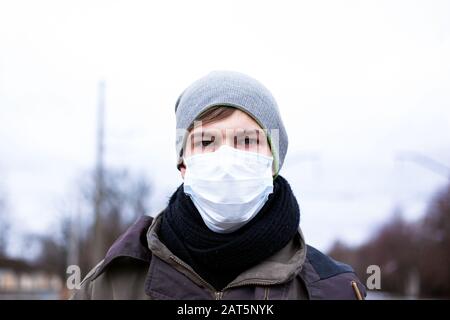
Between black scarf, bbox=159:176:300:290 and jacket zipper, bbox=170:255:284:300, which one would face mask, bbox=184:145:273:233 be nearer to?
black scarf, bbox=159:176:300:290

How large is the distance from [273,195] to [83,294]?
72 cm

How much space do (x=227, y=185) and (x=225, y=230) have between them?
0.16m

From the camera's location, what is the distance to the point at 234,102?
7.10 ft

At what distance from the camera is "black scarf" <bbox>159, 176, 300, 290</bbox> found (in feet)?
6.86

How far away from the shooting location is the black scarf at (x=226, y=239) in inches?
82.4

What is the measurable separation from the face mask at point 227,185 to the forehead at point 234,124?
0.25 feet

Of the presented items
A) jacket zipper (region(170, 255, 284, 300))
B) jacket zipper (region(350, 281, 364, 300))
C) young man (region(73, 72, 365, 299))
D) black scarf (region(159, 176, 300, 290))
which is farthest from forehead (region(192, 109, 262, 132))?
jacket zipper (region(350, 281, 364, 300))

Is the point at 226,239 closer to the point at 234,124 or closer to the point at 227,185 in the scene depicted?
the point at 227,185

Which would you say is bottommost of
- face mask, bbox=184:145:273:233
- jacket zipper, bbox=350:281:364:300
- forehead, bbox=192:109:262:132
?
jacket zipper, bbox=350:281:364:300

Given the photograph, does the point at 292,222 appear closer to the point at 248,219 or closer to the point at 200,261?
the point at 248,219

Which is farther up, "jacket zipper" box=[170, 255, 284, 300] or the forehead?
the forehead

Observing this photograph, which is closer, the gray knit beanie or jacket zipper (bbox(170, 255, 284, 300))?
jacket zipper (bbox(170, 255, 284, 300))

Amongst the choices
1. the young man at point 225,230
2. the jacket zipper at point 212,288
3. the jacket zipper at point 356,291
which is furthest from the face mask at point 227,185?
the jacket zipper at point 356,291
